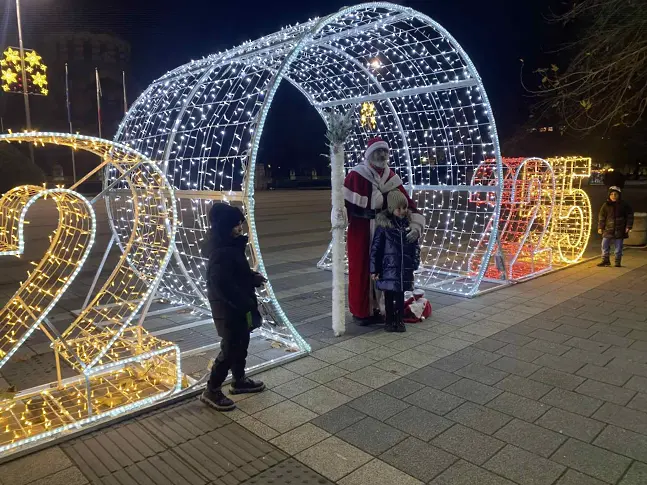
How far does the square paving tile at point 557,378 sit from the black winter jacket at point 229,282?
2351 mm

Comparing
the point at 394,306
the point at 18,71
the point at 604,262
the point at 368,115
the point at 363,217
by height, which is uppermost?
the point at 18,71

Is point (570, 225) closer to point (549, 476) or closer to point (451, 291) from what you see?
point (451, 291)

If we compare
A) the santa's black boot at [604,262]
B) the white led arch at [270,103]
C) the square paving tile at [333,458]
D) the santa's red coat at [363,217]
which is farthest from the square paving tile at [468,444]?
the santa's black boot at [604,262]

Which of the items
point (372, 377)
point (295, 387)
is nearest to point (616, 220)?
point (372, 377)

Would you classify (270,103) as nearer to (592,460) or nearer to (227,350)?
(227,350)

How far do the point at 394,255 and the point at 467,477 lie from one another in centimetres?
260

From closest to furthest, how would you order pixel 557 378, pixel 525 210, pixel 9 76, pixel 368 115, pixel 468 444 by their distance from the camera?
pixel 468 444
pixel 557 378
pixel 525 210
pixel 368 115
pixel 9 76

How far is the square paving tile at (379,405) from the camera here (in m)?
3.34

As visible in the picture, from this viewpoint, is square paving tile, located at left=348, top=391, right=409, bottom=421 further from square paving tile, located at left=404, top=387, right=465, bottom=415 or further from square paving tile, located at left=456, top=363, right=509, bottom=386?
square paving tile, located at left=456, top=363, right=509, bottom=386

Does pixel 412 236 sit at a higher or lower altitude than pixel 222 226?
lower

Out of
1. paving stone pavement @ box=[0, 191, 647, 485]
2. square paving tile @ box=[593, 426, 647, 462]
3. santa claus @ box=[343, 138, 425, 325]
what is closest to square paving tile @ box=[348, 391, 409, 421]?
paving stone pavement @ box=[0, 191, 647, 485]

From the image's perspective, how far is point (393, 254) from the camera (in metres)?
4.96

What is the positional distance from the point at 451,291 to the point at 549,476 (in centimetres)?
412

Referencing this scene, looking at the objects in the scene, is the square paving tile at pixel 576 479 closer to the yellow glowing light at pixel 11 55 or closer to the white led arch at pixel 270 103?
the white led arch at pixel 270 103
